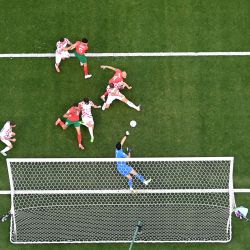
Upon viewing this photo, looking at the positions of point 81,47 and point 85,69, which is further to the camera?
point 85,69

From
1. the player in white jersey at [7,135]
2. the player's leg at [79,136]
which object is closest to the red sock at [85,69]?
the player's leg at [79,136]

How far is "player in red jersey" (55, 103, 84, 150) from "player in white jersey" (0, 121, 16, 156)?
4.86 feet

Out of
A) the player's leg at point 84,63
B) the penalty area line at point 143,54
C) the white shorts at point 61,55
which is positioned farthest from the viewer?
the penalty area line at point 143,54

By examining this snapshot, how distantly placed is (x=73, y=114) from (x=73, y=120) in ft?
0.72

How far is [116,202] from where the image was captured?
17.8 metres

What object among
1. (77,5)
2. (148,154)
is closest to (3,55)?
(77,5)

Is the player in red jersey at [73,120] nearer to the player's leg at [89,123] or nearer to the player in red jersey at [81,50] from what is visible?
the player's leg at [89,123]

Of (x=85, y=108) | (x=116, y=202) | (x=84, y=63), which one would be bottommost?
(x=116, y=202)

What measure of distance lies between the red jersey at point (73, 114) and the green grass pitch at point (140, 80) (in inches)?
29.1

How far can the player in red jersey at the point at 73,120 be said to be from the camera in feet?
57.4

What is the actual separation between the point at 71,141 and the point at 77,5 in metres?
4.61

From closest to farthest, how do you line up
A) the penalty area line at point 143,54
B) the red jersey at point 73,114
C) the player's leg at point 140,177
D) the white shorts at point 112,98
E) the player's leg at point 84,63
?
the player's leg at point 140,177, the red jersey at point 73,114, the white shorts at point 112,98, the player's leg at point 84,63, the penalty area line at point 143,54

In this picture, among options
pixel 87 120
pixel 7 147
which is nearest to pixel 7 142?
pixel 7 147

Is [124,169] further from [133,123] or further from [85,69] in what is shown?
[85,69]
